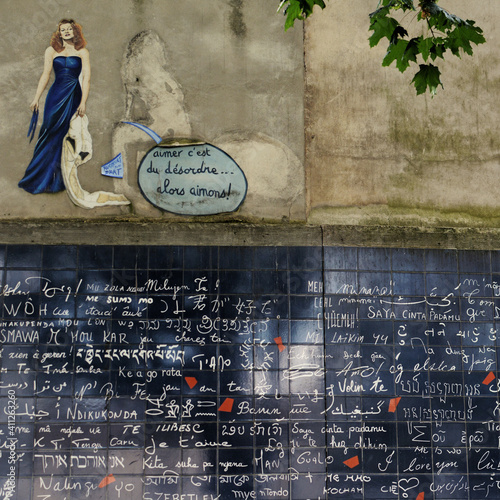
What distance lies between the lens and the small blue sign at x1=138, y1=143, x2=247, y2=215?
5770 mm

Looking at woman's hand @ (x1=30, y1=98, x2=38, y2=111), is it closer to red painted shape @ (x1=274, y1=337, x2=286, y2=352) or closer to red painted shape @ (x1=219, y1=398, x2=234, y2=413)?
red painted shape @ (x1=274, y1=337, x2=286, y2=352)

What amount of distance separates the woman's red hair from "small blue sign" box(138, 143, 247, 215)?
1.39 meters

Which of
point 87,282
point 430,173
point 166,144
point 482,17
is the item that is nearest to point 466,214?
point 430,173

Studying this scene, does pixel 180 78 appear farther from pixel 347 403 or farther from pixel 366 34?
pixel 347 403

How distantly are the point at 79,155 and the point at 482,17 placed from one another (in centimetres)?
480

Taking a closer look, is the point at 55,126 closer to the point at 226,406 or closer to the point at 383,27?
the point at 226,406

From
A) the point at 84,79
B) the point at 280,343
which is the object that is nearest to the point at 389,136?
the point at 280,343

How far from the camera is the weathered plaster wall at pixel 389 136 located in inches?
235

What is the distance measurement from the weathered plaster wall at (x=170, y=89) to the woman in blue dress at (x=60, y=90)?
86 mm

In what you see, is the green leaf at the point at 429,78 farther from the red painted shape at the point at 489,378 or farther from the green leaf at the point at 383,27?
the red painted shape at the point at 489,378

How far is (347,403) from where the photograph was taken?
557cm

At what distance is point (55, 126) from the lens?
228 inches

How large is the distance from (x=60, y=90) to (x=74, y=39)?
22.6 inches

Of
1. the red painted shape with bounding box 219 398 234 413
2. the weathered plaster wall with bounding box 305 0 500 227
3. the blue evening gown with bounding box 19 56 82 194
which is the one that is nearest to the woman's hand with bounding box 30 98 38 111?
the blue evening gown with bounding box 19 56 82 194
